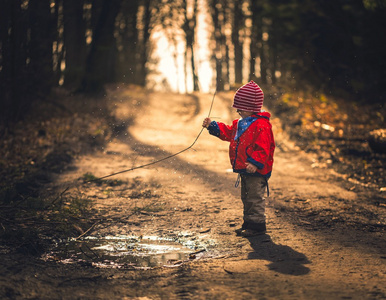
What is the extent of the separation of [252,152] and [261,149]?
11cm

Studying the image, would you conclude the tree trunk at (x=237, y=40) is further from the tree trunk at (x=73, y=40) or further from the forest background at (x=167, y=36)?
the tree trunk at (x=73, y=40)

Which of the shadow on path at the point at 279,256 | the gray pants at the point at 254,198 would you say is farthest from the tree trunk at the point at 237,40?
the shadow on path at the point at 279,256

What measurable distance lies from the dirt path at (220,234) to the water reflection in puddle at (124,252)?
15 centimetres

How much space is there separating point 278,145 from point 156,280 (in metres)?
9.12

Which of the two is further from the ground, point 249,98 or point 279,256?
point 249,98

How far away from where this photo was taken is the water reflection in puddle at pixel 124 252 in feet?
14.9

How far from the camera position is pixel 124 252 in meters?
4.90

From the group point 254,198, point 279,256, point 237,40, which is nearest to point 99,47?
point 254,198

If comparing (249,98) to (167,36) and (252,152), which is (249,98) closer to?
(252,152)

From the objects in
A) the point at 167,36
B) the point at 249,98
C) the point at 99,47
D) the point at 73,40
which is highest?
the point at 167,36

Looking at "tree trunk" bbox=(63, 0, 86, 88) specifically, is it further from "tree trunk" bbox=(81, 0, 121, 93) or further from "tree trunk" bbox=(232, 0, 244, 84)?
"tree trunk" bbox=(232, 0, 244, 84)

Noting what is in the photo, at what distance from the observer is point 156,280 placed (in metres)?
4.00

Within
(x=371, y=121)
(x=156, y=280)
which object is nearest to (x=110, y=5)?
(x=371, y=121)

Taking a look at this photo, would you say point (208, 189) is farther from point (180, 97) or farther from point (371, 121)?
point (180, 97)
